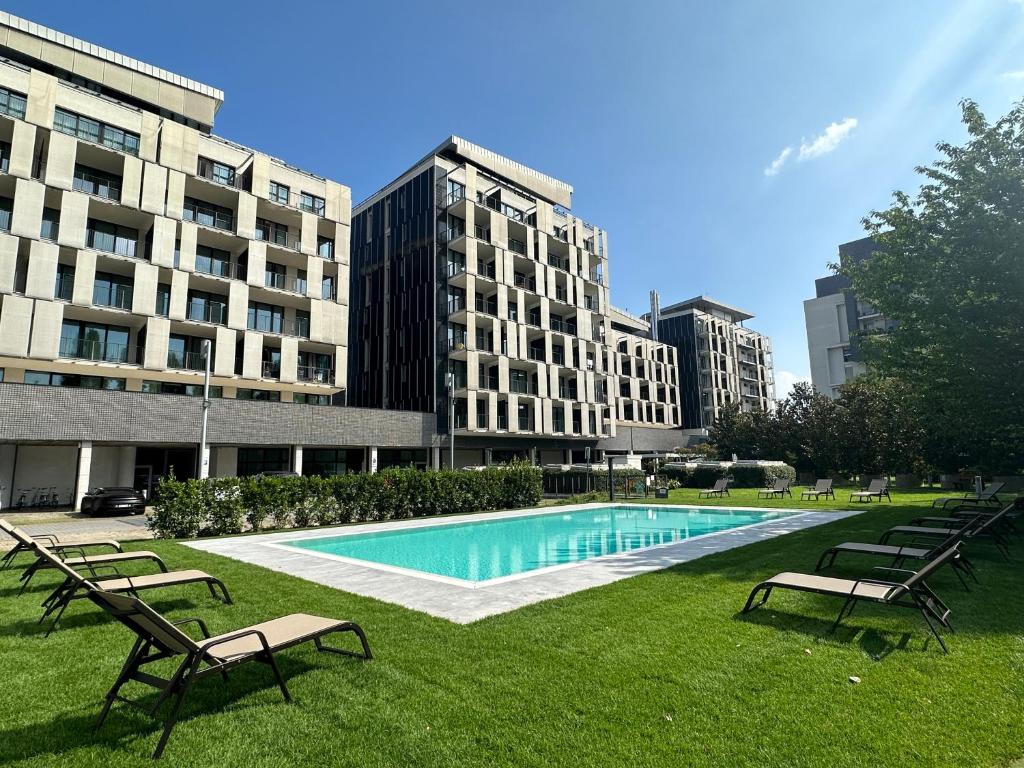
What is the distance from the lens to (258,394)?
3212 cm

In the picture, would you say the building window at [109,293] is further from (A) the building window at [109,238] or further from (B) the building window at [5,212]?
(B) the building window at [5,212]

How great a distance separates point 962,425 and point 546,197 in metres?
38.5

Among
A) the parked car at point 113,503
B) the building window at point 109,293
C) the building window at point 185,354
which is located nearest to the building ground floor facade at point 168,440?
the parked car at point 113,503

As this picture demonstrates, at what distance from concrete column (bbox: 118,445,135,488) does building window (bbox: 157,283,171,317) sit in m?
6.85

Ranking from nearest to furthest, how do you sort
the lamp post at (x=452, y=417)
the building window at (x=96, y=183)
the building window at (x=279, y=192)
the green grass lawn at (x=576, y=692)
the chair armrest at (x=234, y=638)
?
the green grass lawn at (x=576, y=692)
the chair armrest at (x=234, y=638)
the building window at (x=96, y=183)
the lamp post at (x=452, y=417)
the building window at (x=279, y=192)

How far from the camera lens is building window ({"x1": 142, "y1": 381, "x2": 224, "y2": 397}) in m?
29.2

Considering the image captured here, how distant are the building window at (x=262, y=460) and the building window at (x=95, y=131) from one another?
16665 millimetres

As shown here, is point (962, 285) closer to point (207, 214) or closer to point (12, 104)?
point (207, 214)

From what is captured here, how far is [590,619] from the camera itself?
5961 millimetres

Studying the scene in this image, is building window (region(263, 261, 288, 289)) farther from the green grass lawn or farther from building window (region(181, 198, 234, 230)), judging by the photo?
the green grass lawn

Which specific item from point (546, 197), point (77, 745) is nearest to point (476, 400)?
point (546, 197)

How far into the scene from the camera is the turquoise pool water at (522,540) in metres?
11.7

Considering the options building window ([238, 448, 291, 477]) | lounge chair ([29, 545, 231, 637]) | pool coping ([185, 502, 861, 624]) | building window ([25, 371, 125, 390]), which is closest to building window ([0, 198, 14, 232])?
building window ([25, 371, 125, 390])

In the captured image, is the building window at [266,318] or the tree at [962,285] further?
the building window at [266,318]
